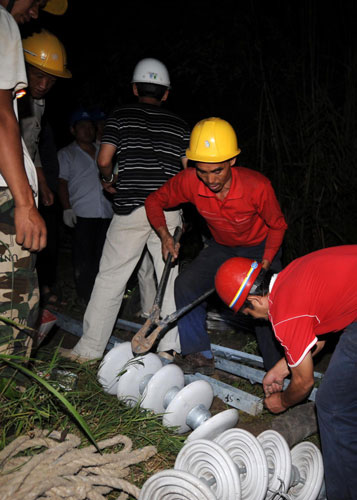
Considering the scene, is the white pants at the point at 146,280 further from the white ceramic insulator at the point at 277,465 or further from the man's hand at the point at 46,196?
the white ceramic insulator at the point at 277,465

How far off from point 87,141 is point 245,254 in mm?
3020

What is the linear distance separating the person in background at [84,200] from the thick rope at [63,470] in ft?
11.0

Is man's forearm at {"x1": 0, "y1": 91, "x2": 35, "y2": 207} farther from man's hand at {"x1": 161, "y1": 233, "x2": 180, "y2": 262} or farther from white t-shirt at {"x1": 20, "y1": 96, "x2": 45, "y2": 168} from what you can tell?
white t-shirt at {"x1": 20, "y1": 96, "x2": 45, "y2": 168}

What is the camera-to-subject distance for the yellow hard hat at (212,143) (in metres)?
3.50

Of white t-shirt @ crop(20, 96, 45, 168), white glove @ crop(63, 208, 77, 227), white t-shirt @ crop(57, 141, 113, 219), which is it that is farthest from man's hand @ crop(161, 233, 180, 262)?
white glove @ crop(63, 208, 77, 227)

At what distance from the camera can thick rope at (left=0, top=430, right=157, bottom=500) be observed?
2.16 meters

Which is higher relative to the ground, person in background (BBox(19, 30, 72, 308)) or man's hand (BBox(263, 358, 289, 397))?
person in background (BBox(19, 30, 72, 308))

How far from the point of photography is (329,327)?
8.89 feet

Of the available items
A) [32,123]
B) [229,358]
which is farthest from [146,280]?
[32,123]

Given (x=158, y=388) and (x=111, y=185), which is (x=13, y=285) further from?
(x=111, y=185)

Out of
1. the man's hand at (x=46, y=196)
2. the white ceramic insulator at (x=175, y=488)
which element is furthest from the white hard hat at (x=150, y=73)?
the white ceramic insulator at (x=175, y=488)

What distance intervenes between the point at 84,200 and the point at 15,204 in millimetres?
3625

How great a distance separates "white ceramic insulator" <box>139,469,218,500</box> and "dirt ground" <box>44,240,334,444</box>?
979 millimetres

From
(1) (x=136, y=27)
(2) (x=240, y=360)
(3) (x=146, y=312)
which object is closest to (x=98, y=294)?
(3) (x=146, y=312)
